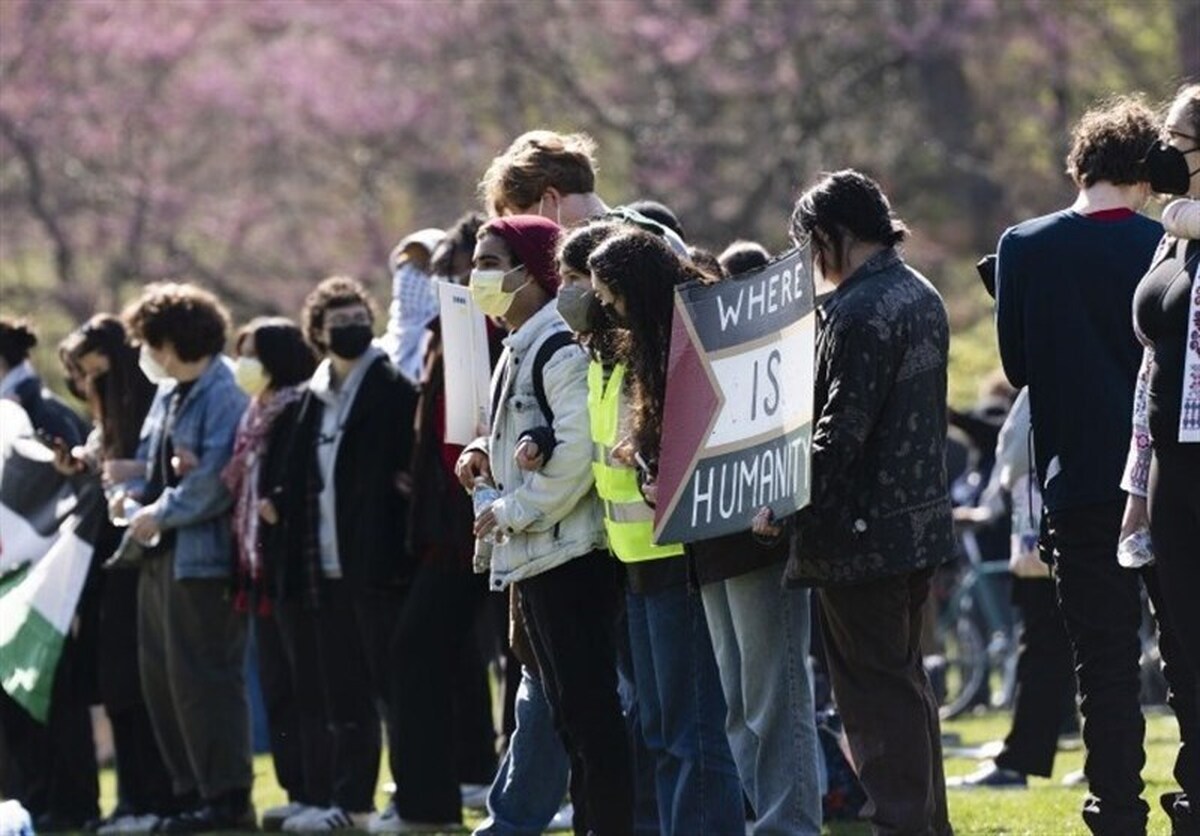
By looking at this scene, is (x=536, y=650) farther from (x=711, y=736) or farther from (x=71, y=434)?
(x=71, y=434)

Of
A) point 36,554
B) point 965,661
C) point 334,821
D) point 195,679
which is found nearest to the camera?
point 334,821

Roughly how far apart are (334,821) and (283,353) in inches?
75.4

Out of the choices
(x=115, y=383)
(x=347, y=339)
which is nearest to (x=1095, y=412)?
(x=347, y=339)

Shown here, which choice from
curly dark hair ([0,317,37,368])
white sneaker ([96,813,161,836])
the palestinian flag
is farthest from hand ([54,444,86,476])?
white sneaker ([96,813,161,836])

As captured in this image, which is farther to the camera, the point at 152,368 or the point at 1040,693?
the point at 152,368

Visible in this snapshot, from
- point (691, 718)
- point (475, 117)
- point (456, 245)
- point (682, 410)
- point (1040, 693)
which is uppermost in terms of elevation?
point (475, 117)

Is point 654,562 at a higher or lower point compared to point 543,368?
lower

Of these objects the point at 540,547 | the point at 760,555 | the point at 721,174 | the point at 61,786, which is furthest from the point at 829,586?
the point at 721,174

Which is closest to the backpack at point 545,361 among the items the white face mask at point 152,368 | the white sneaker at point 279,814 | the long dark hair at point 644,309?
the long dark hair at point 644,309

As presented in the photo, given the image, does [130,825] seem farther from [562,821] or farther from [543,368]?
[543,368]

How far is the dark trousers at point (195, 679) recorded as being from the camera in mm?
11094

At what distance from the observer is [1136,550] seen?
7.38 metres

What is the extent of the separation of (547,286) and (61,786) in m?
4.64

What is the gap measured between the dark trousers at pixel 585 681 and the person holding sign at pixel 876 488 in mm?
669
